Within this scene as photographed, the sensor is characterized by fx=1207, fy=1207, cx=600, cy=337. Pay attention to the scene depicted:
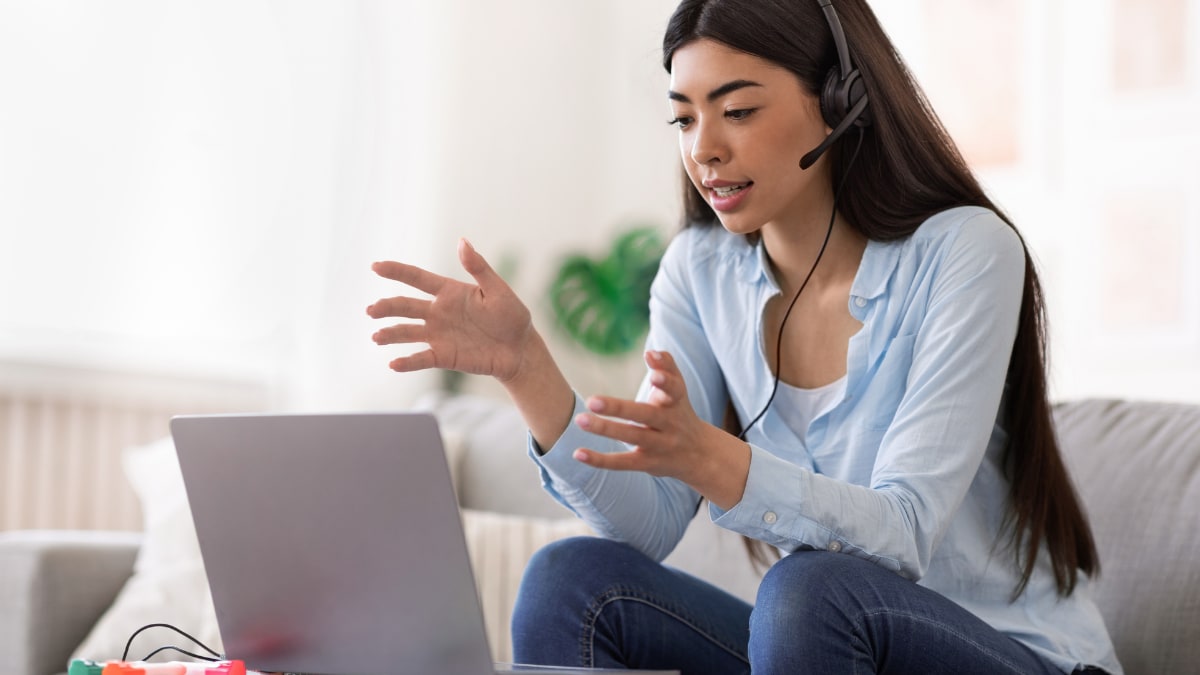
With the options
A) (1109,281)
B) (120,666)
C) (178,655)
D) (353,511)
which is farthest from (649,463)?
(1109,281)

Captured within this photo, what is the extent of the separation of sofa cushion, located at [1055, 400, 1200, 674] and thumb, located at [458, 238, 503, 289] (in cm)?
83

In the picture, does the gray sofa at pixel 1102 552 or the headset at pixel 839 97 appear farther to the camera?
the gray sofa at pixel 1102 552

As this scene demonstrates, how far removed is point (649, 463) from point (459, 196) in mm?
2662

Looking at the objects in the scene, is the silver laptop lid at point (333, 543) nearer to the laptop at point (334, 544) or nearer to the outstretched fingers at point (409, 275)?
the laptop at point (334, 544)

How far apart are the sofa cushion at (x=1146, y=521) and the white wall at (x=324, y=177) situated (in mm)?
1411

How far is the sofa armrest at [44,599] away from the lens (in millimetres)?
1770

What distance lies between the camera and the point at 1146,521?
1.39 metres

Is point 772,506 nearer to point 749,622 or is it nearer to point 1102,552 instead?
point 749,622

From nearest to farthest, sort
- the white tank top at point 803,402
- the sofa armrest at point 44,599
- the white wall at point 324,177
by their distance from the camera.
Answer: the white tank top at point 803,402 < the sofa armrest at point 44,599 < the white wall at point 324,177

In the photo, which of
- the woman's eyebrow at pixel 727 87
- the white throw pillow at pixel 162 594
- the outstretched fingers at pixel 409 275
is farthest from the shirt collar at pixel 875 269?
the white throw pillow at pixel 162 594

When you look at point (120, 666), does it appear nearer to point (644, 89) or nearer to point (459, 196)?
point (459, 196)

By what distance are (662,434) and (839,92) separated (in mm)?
483

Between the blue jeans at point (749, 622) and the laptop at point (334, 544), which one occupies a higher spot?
the laptop at point (334, 544)

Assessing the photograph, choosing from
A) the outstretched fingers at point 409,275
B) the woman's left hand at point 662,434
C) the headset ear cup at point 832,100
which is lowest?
the woman's left hand at point 662,434
